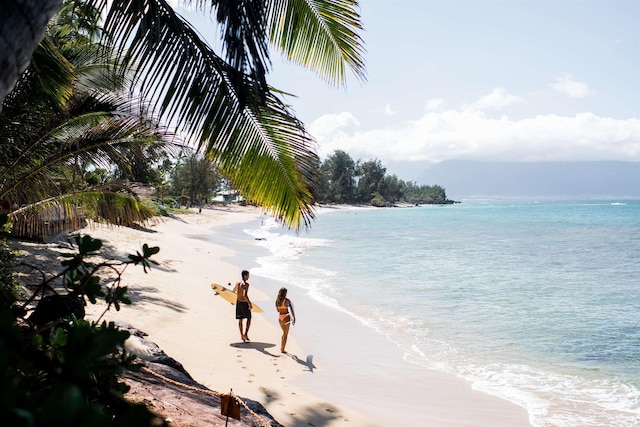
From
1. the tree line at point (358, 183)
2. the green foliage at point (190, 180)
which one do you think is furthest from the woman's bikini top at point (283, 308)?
the tree line at point (358, 183)

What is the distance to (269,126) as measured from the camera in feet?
15.3

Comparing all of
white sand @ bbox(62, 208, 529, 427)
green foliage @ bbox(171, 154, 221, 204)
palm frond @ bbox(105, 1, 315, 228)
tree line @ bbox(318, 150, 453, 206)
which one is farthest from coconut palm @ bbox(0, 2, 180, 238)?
tree line @ bbox(318, 150, 453, 206)

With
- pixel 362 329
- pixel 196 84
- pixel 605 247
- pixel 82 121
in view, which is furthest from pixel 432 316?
pixel 605 247

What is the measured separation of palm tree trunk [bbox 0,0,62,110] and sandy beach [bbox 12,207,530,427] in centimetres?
537

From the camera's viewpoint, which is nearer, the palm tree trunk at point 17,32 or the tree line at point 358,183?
the palm tree trunk at point 17,32

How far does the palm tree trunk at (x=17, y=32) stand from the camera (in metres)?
1.72

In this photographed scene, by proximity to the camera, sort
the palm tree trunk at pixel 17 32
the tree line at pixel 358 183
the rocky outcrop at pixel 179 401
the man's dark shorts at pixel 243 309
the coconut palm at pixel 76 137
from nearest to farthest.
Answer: the palm tree trunk at pixel 17 32 < the rocky outcrop at pixel 179 401 < the coconut palm at pixel 76 137 < the man's dark shorts at pixel 243 309 < the tree line at pixel 358 183

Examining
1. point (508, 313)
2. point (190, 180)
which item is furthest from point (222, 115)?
point (190, 180)

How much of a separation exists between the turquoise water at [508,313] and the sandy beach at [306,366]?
67 centimetres

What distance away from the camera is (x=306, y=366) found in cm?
908

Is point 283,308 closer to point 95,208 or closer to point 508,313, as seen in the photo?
point 95,208

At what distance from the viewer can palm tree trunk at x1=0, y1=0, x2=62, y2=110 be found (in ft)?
5.64

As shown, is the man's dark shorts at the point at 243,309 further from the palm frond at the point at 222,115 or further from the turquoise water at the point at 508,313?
the palm frond at the point at 222,115

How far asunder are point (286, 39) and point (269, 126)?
1.20 metres
